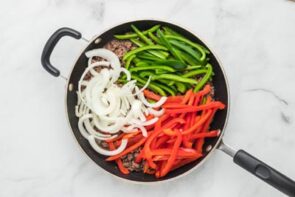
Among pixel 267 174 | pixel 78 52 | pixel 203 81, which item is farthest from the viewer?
pixel 78 52

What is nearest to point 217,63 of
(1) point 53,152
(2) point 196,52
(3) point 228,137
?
(2) point 196,52

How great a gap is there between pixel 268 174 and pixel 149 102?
0.28 m

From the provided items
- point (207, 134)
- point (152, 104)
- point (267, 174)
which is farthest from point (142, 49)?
point (267, 174)

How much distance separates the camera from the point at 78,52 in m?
1.23

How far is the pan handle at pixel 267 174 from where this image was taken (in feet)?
3.32

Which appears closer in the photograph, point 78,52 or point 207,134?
point 207,134

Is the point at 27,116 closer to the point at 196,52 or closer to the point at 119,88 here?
the point at 119,88

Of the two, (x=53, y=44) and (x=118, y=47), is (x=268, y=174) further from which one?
(x=53, y=44)

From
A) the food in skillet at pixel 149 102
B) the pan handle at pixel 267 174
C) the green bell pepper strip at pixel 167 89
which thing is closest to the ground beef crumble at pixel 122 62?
the food in skillet at pixel 149 102

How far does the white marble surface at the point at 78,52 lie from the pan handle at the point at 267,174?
0.15 metres

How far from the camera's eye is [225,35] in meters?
1.24

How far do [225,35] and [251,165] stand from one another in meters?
0.34

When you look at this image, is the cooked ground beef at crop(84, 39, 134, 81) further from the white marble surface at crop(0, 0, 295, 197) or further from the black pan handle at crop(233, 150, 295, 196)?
the black pan handle at crop(233, 150, 295, 196)

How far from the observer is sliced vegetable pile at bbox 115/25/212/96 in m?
1.12
